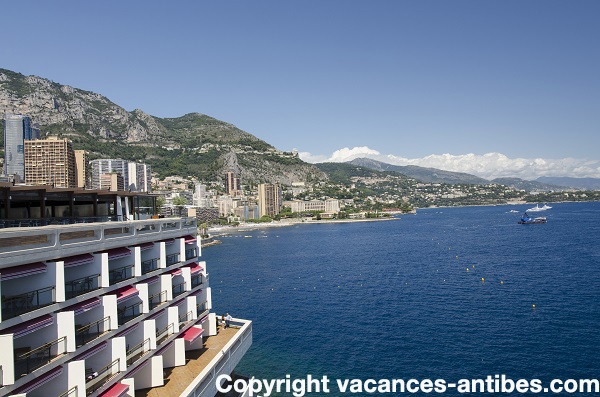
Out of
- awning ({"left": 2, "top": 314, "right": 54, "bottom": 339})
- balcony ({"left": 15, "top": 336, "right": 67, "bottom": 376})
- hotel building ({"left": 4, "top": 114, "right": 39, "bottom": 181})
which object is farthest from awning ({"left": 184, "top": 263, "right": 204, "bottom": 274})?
hotel building ({"left": 4, "top": 114, "right": 39, "bottom": 181})

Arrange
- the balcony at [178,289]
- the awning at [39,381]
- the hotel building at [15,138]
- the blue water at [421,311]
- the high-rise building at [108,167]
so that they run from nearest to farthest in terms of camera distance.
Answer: the awning at [39,381]
the balcony at [178,289]
the blue water at [421,311]
the hotel building at [15,138]
the high-rise building at [108,167]

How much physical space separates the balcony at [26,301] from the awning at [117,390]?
122 inches

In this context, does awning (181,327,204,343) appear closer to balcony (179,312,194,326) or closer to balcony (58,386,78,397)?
balcony (179,312,194,326)

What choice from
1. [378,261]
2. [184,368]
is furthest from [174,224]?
[378,261]

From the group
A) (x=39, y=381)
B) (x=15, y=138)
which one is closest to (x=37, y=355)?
(x=39, y=381)

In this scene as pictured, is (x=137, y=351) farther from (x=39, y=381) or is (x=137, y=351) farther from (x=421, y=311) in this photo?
(x=421, y=311)

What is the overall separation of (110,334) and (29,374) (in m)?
2.82

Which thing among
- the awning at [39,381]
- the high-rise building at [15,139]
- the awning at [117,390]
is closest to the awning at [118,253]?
the awning at [39,381]

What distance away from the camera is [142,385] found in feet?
44.6

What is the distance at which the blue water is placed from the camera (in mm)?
25453

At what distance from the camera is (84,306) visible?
10.8 meters

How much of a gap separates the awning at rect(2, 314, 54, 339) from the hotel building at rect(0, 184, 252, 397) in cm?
3

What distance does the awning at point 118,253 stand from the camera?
488 inches

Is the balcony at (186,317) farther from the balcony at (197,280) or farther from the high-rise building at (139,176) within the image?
the high-rise building at (139,176)
